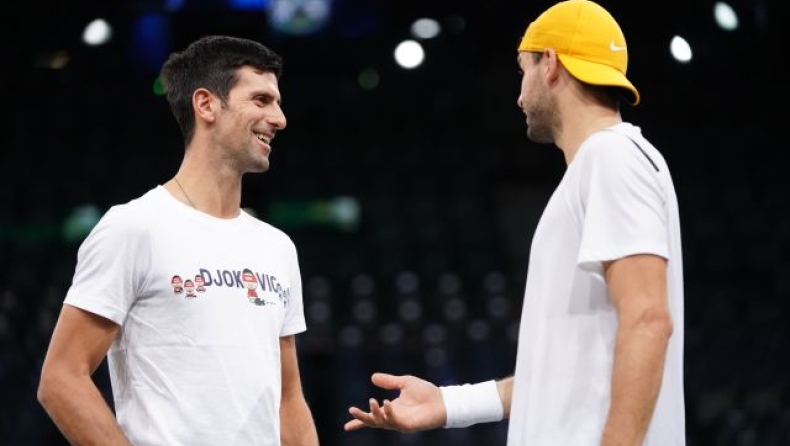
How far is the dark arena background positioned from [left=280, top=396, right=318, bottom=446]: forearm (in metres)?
2.81

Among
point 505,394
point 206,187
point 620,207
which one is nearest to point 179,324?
point 206,187

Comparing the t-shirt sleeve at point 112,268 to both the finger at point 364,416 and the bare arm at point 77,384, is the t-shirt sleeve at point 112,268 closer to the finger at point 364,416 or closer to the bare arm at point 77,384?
the bare arm at point 77,384

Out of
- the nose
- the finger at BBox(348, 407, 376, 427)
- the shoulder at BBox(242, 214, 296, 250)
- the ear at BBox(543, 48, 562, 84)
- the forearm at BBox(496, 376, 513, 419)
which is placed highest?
the ear at BBox(543, 48, 562, 84)

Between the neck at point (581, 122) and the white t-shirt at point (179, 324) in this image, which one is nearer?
the neck at point (581, 122)

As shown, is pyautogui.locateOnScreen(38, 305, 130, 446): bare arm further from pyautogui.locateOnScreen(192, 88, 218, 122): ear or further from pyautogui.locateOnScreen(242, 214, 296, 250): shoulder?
pyautogui.locateOnScreen(192, 88, 218, 122): ear

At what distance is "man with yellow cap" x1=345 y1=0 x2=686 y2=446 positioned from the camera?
192 centimetres

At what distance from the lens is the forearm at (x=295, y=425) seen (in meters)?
2.89

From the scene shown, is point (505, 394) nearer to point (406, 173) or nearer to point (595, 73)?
point (595, 73)

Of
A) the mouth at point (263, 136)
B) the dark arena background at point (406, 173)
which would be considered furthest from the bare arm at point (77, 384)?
the dark arena background at point (406, 173)

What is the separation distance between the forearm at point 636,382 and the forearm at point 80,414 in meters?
1.08

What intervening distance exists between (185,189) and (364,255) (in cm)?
762

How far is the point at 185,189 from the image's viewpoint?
106 inches

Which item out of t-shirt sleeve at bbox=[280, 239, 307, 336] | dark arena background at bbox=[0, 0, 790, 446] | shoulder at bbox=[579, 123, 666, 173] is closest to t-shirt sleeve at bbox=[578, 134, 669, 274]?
shoulder at bbox=[579, 123, 666, 173]

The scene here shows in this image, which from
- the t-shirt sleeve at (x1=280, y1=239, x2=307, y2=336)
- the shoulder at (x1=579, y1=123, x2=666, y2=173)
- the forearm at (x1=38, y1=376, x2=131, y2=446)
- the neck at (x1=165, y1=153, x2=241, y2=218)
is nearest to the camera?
the shoulder at (x1=579, y1=123, x2=666, y2=173)
